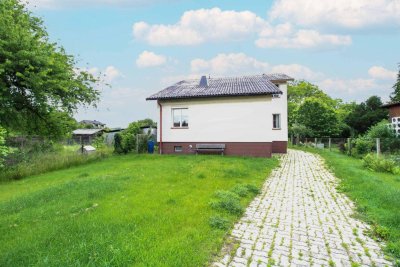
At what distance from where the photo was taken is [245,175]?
11016 mm

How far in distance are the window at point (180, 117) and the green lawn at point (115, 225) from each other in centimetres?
1020

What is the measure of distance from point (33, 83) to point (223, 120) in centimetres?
1090

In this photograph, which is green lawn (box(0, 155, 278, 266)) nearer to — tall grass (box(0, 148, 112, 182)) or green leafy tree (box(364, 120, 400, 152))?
tall grass (box(0, 148, 112, 182))

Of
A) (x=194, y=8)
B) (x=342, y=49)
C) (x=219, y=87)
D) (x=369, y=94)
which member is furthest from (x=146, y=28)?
(x=369, y=94)

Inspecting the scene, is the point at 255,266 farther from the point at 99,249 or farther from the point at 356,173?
the point at 356,173

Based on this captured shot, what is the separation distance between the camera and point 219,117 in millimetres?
18484

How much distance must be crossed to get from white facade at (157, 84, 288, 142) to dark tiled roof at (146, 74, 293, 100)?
1.36ft

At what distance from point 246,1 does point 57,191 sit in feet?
44.8

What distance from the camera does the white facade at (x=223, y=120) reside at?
17719 mm

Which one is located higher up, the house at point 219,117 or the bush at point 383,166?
the house at point 219,117

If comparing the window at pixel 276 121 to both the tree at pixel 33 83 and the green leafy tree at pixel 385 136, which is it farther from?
the tree at pixel 33 83

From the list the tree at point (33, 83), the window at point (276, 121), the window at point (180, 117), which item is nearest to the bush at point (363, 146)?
the window at point (276, 121)

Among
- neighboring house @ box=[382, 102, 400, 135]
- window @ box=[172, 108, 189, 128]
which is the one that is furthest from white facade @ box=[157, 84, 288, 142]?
neighboring house @ box=[382, 102, 400, 135]

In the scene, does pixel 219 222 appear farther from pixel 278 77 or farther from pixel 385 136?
pixel 385 136
